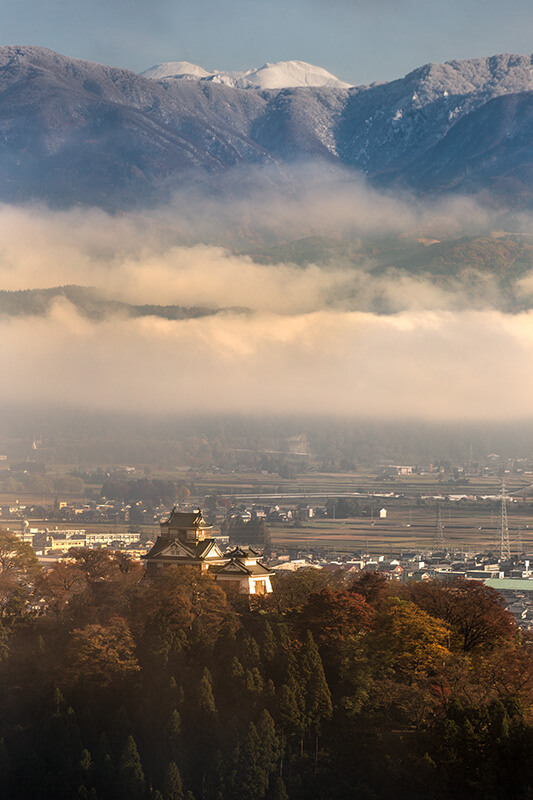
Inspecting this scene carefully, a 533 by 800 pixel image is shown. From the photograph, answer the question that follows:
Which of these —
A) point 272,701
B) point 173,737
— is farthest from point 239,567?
point 173,737

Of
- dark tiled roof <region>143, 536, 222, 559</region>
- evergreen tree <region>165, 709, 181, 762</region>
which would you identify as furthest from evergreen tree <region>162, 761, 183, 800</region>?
dark tiled roof <region>143, 536, 222, 559</region>

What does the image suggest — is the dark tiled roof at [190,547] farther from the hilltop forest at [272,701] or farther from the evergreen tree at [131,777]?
the evergreen tree at [131,777]

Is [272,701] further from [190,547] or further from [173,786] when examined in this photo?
[190,547]

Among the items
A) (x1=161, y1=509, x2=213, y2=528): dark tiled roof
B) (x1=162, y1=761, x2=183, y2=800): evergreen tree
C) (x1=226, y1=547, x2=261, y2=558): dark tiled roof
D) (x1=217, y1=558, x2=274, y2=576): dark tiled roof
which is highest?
(x1=161, y1=509, x2=213, y2=528): dark tiled roof

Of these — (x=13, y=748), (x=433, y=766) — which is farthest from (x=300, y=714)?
(x=13, y=748)

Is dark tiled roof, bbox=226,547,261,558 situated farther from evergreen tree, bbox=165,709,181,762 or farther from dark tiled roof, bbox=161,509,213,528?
evergreen tree, bbox=165,709,181,762

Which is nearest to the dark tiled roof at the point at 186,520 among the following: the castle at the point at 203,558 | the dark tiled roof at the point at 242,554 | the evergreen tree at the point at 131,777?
the castle at the point at 203,558

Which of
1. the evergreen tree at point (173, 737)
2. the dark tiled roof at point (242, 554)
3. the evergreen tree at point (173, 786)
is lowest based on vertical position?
the evergreen tree at point (173, 786)

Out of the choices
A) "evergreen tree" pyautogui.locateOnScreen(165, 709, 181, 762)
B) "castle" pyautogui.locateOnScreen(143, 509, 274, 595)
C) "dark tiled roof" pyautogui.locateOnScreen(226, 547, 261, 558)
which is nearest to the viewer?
"evergreen tree" pyautogui.locateOnScreen(165, 709, 181, 762)
